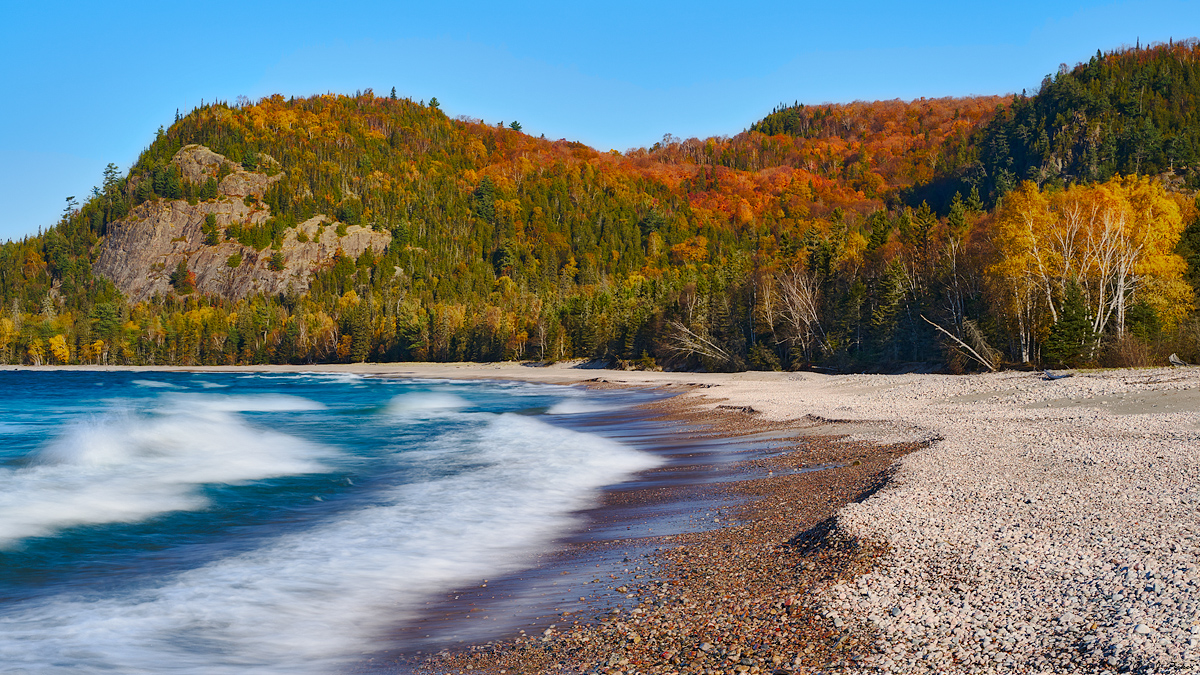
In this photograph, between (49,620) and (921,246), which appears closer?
(49,620)

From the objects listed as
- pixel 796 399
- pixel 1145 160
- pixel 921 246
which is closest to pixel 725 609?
pixel 796 399

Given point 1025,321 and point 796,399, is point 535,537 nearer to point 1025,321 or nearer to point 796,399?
point 796,399

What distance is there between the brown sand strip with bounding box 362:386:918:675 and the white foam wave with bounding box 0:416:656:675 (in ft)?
2.85

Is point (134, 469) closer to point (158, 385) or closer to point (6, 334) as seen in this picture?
point (158, 385)

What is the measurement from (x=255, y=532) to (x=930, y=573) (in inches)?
390

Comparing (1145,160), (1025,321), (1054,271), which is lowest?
(1025,321)

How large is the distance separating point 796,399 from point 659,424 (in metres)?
7.26

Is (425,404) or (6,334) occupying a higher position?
(6,334)

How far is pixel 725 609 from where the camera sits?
6359 millimetres

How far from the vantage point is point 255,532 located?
11.6 m

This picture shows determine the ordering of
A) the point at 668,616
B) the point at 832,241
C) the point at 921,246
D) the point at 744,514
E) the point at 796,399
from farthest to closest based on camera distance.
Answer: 1. the point at 832,241
2. the point at 921,246
3. the point at 796,399
4. the point at 744,514
5. the point at 668,616

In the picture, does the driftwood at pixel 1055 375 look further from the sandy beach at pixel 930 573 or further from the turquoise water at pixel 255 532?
the turquoise water at pixel 255 532

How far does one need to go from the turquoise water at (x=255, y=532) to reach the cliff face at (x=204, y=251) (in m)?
167

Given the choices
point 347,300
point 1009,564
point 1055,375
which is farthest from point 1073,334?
point 347,300
